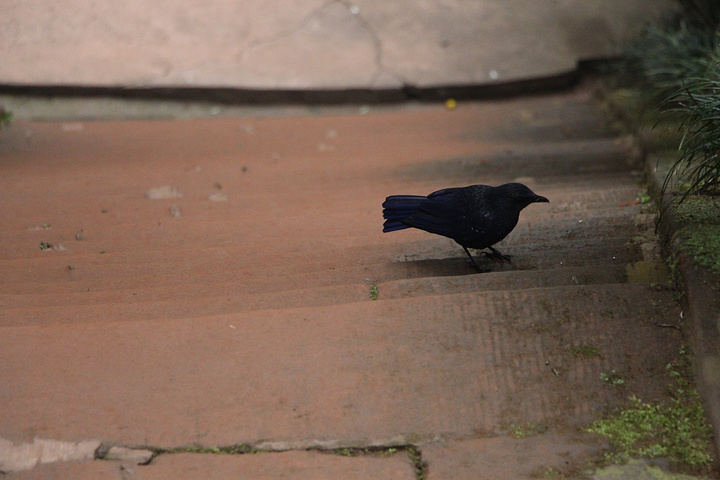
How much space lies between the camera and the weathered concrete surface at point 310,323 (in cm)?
256

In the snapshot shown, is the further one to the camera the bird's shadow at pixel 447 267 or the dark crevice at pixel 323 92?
the dark crevice at pixel 323 92

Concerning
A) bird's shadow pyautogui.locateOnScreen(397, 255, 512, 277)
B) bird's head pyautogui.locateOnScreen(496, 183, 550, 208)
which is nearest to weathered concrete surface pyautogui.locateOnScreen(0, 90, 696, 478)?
bird's shadow pyautogui.locateOnScreen(397, 255, 512, 277)

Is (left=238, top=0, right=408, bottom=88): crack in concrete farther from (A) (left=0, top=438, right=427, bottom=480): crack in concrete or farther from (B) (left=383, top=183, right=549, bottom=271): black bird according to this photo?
(A) (left=0, top=438, right=427, bottom=480): crack in concrete

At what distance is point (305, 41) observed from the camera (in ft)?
23.3

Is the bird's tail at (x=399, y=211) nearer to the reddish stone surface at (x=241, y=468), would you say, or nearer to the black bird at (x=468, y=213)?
the black bird at (x=468, y=213)

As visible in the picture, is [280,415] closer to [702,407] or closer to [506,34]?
[702,407]

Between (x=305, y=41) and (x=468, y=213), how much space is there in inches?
170

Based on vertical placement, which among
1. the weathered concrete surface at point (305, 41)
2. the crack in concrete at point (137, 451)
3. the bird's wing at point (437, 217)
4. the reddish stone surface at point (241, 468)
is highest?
the weathered concrete surface at point (305, 41)

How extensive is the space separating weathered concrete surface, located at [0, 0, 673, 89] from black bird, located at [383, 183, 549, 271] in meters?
3.68

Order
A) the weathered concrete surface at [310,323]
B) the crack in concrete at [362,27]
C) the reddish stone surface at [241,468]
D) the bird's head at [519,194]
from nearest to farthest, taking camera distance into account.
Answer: the reddish stone surface at [241,468] → the weathered concrete surface at [310,323] → the bird's head at [519,194] → the crack in concrete at [362,27]

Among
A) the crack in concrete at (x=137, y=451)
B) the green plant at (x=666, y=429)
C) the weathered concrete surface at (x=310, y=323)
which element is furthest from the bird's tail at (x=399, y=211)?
the green plant at (x=666, y=429)

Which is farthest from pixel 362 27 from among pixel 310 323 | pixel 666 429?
pixel 666 429

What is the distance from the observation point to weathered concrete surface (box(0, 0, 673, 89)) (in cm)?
664

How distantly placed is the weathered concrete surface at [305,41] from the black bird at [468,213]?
3677 millimetres
